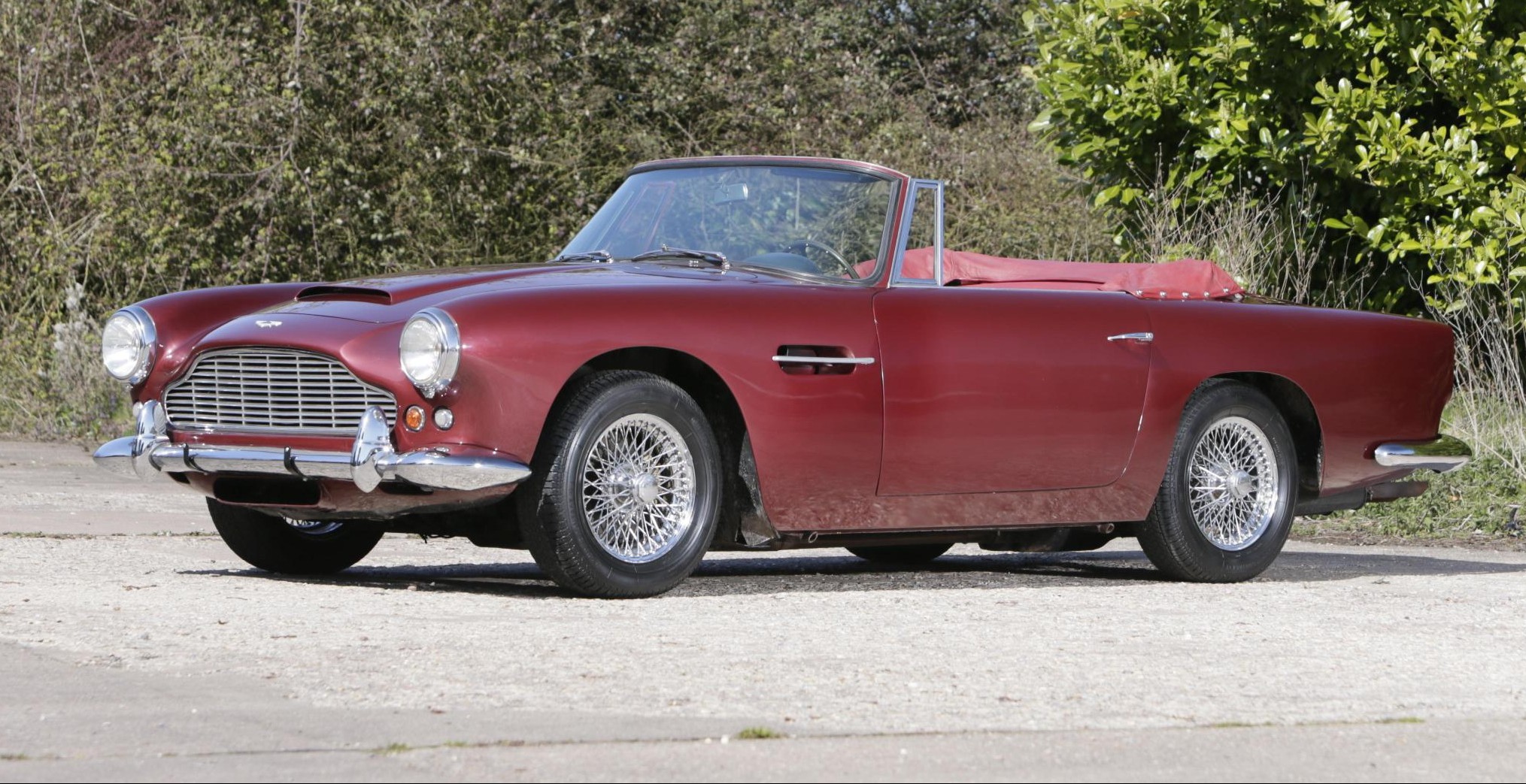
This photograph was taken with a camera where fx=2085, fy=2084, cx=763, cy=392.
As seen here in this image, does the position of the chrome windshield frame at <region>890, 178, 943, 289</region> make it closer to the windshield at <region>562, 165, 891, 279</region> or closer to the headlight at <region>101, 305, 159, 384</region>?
the windshield at <region>562, 165, 891, 279</region>

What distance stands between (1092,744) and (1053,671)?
0.97 metres

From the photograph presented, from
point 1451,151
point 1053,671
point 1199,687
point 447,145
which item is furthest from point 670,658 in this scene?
point 447,145

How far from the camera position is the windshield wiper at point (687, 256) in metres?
Answer: 7.07

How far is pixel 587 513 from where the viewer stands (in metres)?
6.27

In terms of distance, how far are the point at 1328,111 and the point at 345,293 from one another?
7278 millimetres

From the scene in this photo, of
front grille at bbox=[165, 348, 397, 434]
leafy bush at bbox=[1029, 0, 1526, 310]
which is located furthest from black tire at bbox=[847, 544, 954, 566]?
leafy bush at bbox=[1029, 0, 1526, 310]

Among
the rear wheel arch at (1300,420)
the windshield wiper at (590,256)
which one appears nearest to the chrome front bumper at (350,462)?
the windshield wiper at (590,256)

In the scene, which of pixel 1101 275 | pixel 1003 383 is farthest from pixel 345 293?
pixel 1101 275

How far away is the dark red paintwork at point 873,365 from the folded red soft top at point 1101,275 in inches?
9.9

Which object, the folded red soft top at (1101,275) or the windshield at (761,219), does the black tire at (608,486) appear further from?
the folded red soft top at (1101,275)

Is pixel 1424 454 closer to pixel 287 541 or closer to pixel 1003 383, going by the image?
pixel 1003 383

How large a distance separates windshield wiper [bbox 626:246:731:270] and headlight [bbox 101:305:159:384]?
5.39ft

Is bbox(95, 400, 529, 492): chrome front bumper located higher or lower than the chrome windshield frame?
lower

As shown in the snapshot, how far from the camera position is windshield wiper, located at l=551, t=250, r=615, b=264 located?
7.32 m
